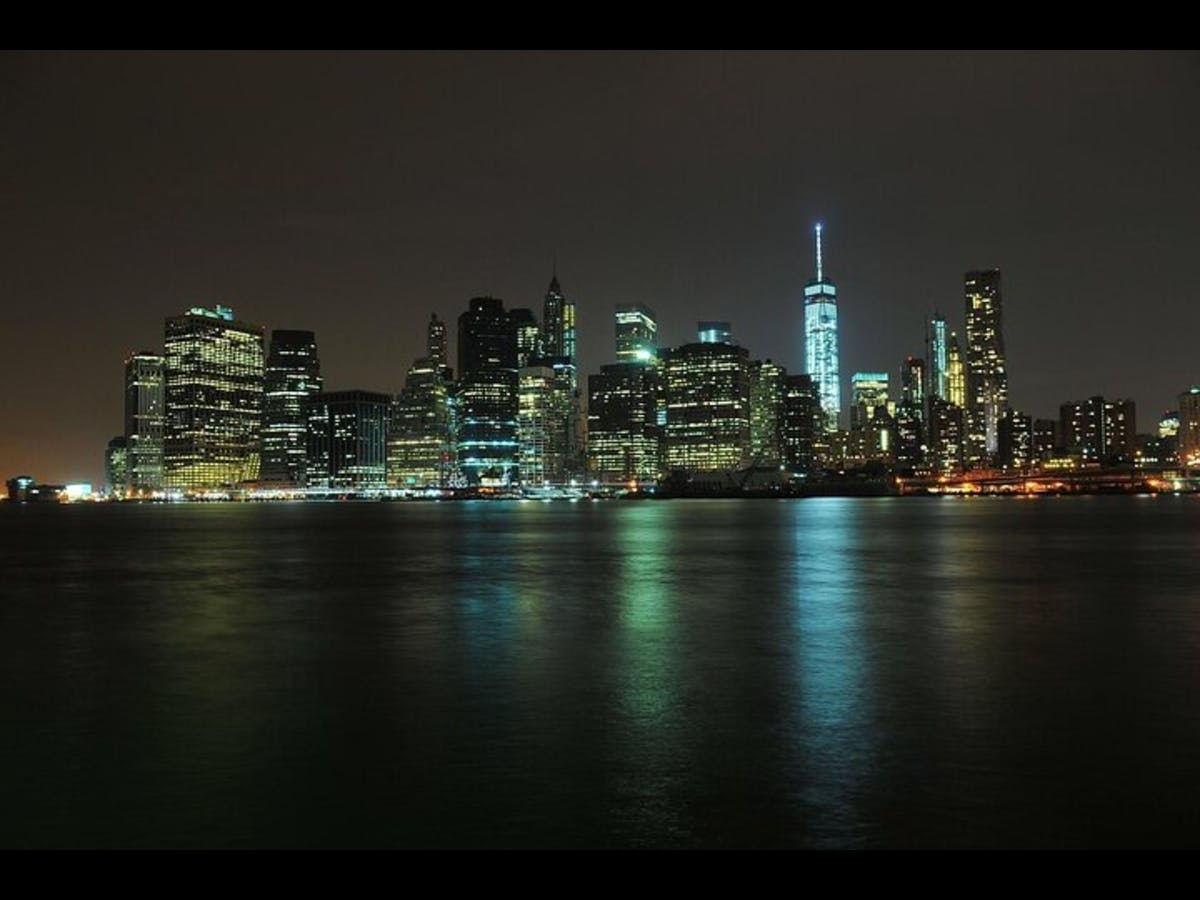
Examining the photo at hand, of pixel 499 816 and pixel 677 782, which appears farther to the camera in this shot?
pixel 677 782

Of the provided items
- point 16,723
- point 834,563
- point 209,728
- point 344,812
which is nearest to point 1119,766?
point 344,812

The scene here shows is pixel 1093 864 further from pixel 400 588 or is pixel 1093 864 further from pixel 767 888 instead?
pixel 400 588
